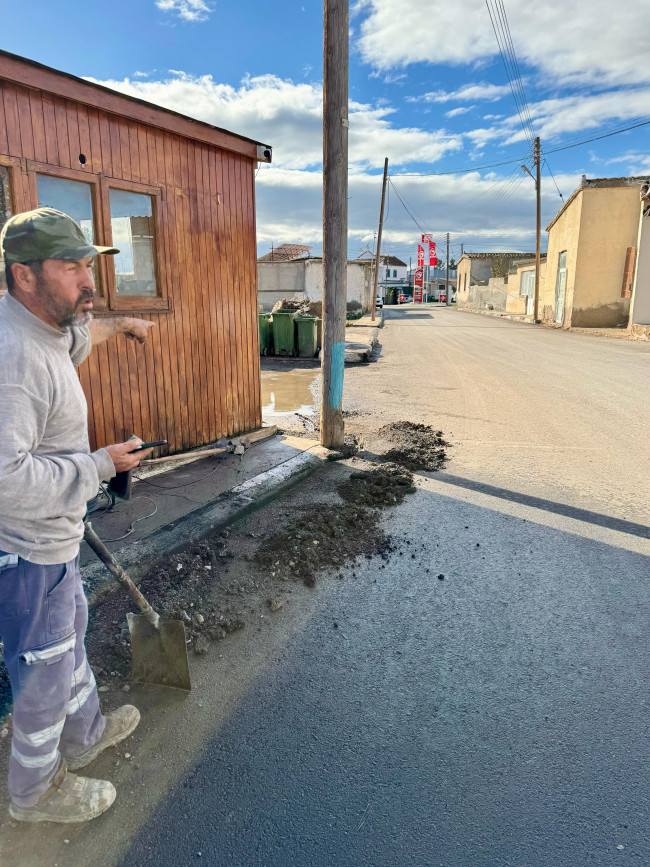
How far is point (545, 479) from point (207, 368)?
369cm

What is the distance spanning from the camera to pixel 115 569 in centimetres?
248

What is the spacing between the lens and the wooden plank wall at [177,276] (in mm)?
4340

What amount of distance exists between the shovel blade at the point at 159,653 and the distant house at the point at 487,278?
44.9 m

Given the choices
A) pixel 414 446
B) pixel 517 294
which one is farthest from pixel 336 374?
pixel 517 294

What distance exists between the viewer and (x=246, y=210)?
6273mm

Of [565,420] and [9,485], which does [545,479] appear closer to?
[565,420]

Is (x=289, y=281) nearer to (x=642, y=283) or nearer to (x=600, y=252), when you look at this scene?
(x=600, y=252)

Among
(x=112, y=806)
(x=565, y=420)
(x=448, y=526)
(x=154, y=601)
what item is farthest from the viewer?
(x=565, y=420)

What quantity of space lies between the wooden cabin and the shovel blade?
2.58m

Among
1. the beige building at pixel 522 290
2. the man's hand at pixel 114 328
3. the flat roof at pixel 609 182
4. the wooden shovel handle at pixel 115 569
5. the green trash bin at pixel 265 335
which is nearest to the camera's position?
the wooden shovel handle at pixel 115 569

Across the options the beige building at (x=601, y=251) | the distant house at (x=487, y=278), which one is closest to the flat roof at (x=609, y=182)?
the beige building at (x=601, y=251)

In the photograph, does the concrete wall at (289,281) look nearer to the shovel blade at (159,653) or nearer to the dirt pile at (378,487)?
the dirt pile at (378,487)

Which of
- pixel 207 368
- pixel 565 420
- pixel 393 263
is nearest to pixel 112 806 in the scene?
pixel 207 368

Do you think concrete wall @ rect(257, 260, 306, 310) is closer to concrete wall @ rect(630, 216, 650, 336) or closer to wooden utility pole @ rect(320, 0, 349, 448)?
concrete wall @ rect(630, 216, 650, 336)
